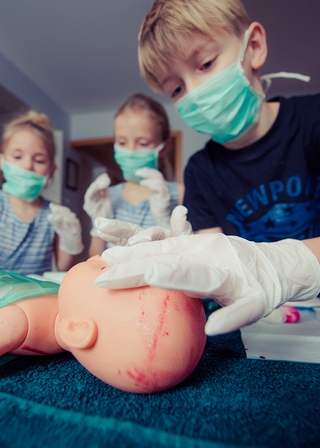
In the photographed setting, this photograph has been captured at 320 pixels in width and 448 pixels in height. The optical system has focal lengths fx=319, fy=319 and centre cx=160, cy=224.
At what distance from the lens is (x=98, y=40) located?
6.56 feet

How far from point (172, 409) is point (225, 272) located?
18cm

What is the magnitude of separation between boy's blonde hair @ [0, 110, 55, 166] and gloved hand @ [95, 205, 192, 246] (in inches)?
37.9

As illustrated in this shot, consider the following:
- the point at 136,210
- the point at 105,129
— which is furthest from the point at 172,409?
the point at 105,129

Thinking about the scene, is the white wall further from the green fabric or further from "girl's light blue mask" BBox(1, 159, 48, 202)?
the green fabric

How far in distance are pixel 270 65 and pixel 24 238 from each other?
1.71 meters

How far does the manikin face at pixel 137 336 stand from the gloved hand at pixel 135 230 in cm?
11

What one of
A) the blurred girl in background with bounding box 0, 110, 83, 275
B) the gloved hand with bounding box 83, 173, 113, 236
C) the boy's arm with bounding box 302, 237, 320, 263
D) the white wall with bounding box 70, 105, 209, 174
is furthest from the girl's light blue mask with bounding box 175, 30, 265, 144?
the white wall with bounding box 70, 105, 209, 174

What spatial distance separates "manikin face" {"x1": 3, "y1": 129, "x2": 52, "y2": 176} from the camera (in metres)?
1.29

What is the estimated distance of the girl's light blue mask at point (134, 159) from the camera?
128 centimetres

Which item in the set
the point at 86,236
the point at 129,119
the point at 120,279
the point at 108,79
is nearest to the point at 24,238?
the point at 86,236

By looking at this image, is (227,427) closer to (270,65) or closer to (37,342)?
(37,342)

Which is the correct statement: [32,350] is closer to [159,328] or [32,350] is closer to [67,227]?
[159,328]

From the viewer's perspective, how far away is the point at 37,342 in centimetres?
53

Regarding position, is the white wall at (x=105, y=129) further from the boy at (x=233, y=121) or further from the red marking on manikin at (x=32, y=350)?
the red marking on manikin at (x=32, y=350)
